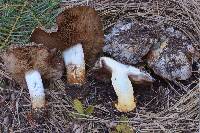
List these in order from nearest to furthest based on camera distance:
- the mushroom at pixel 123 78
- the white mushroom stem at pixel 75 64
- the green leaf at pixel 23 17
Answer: the mushroom at pixel 123 78 < the white mushroom stem at pixel 75 64 < the green leaf at pixel 23 17

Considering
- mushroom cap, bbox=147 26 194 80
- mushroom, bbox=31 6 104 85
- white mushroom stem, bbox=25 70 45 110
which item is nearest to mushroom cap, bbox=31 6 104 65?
mushroom, bbox=31 6 104 85

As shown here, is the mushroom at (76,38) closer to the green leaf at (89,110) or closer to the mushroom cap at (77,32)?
the mushroom cap at (77,32)

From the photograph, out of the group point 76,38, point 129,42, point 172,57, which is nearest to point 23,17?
point 76,38

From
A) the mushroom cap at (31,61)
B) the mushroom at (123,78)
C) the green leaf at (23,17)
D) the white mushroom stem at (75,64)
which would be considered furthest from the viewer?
the green leaf at (23,17)

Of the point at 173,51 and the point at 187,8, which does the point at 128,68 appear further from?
the point at 187,8

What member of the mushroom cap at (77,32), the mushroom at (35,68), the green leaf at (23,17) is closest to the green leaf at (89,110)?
the mushroom at (35,68)

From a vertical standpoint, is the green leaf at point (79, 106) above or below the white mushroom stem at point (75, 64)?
below

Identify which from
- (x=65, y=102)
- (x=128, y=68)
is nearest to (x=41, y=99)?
(x=65, y=102)
